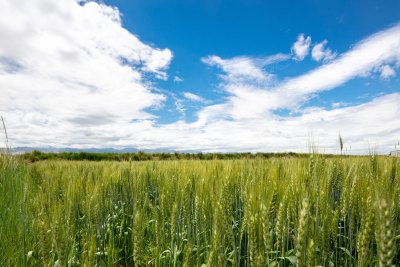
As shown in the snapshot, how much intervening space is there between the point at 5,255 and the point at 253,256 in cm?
231

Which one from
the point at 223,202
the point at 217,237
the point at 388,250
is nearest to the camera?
the point at 388,250

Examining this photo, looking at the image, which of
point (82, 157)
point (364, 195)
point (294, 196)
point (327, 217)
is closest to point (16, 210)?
point (294, 196)

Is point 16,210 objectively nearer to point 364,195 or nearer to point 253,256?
point 253,256

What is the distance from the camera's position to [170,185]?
2.51 meters

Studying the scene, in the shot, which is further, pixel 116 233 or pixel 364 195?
pixel 116 233

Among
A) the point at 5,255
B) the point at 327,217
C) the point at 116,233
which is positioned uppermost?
the point at 327,217

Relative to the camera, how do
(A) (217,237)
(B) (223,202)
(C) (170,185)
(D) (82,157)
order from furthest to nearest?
(D) (82,157)
(C) (170,185)
(B) (223,202)
(A) (217,237)

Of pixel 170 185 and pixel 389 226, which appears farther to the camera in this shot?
pixel 170 185

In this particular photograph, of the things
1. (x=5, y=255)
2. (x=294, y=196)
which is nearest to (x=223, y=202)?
(x=294, y=196)

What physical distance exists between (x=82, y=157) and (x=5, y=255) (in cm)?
Answer: 1503

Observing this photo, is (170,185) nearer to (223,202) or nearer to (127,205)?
(223,202)

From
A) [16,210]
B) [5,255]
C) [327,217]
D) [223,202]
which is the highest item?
[223,202]

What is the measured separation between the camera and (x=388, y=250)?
0.93 m

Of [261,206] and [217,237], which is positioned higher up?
[261,206]
